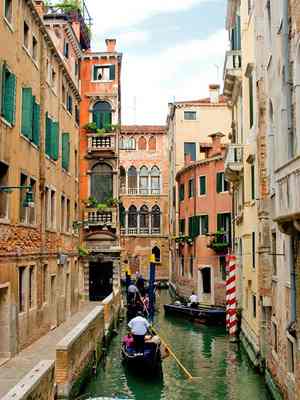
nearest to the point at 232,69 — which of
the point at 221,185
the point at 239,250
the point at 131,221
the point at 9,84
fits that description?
the point at 239,250

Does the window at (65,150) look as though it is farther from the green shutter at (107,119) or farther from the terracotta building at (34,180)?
the green shutter at (107,119)

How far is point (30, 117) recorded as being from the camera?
1333cm

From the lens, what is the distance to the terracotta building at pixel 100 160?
84.0 feet

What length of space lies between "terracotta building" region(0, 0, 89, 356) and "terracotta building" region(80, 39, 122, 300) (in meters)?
4.66

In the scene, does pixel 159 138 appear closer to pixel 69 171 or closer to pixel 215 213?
pixel 215 213

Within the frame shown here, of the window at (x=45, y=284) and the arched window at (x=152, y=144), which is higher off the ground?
the arched window at (x=152, y=144)

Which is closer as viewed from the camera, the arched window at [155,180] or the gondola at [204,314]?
the gondola at [204,314]

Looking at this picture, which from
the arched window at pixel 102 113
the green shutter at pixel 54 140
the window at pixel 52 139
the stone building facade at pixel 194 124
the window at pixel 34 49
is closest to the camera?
the window at pixel 34 49

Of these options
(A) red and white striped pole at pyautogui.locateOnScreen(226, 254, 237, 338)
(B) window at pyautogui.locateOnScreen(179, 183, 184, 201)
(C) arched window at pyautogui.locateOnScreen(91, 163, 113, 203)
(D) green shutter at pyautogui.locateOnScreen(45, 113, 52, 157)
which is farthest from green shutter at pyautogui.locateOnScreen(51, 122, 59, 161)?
(B) window at pyautogui.locateOnScreen(179, 183, 184, 201)

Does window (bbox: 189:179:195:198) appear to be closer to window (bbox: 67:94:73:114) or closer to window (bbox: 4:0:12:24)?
window (bbox: 67:94:73:114)

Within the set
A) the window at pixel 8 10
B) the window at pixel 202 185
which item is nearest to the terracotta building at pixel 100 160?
the window at pixel 202 185

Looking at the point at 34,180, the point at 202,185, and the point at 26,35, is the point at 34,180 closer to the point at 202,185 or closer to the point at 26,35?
the point at 26,35

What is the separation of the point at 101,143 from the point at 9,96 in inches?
566

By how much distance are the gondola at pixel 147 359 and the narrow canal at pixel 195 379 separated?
209mm
